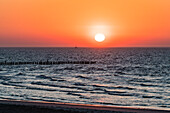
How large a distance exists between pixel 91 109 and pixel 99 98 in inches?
430

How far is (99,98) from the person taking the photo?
23.1 m

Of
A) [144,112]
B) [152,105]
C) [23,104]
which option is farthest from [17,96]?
[144,112]

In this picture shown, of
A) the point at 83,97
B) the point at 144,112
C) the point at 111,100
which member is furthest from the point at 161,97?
the point at 144,112

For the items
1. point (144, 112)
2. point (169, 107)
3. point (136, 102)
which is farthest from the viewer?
point (136, 102)

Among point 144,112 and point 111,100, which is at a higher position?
point 144,112

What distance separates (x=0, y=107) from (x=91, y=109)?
471cm

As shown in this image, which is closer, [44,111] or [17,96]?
[44,111]

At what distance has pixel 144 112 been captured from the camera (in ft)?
38.7

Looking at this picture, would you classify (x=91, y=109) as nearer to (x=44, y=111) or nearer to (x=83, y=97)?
(x=44, y=111)

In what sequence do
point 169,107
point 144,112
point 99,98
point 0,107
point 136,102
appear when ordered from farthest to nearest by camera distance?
point 99,98 → point 136,102 → point 169,107 → point 0,107 → point 144,112

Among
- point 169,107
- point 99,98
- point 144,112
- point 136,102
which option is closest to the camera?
point 144,112

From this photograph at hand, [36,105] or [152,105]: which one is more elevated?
[36,105]

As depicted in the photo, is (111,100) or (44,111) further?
(111,100)

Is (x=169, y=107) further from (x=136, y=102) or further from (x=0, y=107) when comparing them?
(x=0, y=107)
